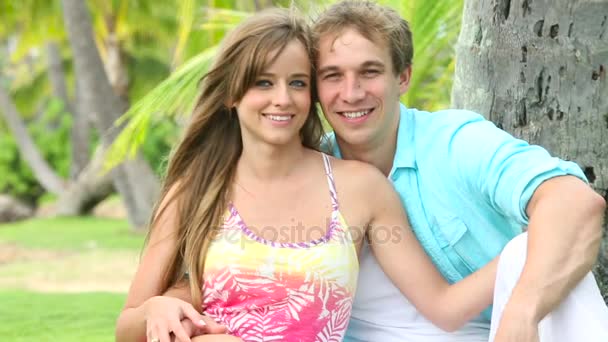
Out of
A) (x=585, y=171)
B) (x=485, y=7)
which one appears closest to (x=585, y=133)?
(x=585, y=171)

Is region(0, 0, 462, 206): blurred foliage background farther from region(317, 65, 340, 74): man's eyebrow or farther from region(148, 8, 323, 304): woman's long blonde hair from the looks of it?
region(317, 65, 340, 74): man's eyebrow

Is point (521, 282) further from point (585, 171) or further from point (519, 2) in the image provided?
point (519, 2)

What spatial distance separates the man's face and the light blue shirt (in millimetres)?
119

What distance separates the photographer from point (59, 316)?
19.7 ft

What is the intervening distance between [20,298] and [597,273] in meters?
4.95

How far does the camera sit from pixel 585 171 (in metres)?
3.16

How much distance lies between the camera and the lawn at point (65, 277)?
18.5ft

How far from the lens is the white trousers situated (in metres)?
2.49

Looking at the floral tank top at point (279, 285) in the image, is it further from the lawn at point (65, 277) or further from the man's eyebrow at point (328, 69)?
the lawn at point (65, 277)

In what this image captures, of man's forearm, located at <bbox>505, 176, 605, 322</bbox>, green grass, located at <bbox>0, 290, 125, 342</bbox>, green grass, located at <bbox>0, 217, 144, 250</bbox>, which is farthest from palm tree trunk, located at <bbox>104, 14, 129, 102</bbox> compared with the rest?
man's forearm, located at <bbox>505, 176, 605, 322</bbox>

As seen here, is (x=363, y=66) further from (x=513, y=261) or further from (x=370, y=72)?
(x=513, y=261)

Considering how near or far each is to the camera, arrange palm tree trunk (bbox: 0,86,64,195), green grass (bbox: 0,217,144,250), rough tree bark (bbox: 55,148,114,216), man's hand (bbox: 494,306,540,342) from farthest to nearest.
Answer: palm tree trunk (bbox: 0,86,64,195)
rough tree bark (bbox: 55,148,114,216)
green grass (bbox: 0,217,144,250)
man's hand (bbox: 494,306,540,342)

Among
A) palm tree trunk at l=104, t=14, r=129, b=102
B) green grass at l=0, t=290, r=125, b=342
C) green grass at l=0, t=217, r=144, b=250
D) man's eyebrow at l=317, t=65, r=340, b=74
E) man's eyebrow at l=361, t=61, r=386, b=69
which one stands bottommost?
green grass at l=0, t=217, r=144, b=250

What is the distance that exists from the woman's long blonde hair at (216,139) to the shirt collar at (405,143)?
11.0 inches
